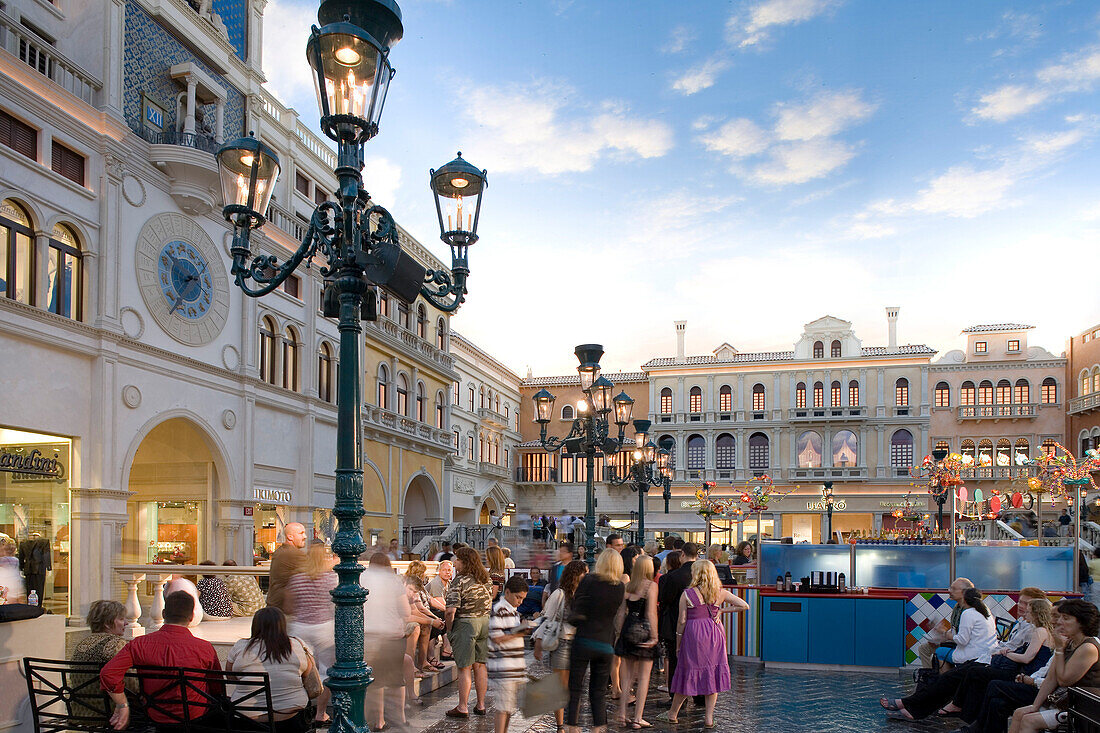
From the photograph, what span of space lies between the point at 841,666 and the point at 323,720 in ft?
23.5

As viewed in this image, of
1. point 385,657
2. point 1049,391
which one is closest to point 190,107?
point 385,657

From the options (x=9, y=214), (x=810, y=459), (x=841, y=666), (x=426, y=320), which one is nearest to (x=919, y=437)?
(x=810, y=459)

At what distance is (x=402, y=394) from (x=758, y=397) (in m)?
23.5

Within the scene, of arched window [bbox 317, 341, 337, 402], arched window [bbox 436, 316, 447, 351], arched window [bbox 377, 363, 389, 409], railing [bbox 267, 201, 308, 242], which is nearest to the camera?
railing [bbox 267, 201, 308, 242]

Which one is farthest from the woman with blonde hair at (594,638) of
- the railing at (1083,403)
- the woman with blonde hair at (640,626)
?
the railing at (1083,403)

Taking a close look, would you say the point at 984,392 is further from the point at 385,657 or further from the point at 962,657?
the point at 385,657

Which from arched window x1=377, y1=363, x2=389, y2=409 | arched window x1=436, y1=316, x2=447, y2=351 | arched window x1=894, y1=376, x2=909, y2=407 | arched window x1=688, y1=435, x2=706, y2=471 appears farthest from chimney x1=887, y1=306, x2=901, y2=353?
arched window x1=377, y1=363, x2=389, y2=409

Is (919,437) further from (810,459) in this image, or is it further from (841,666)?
(841,666)

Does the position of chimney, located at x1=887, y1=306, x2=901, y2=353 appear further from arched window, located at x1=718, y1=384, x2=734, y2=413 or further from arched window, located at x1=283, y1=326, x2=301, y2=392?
arched window, located at x1=283, y1=326, x2=301, y2=392

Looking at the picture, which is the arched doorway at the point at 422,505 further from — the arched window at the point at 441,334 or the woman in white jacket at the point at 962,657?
the woman in white jacket at the point at 962,657

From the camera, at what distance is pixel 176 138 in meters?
17.2

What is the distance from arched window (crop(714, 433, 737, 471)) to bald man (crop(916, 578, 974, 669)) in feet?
121

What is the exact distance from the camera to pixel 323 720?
25.8 ft

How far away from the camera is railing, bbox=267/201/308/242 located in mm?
21147
